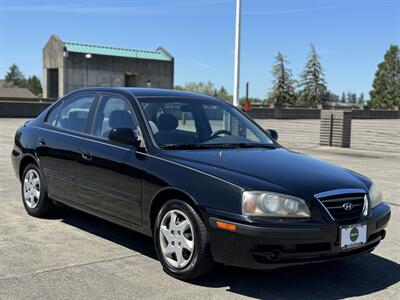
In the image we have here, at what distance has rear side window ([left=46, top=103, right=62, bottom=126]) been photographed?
6.37 metres

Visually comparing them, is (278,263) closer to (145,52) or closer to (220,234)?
(220,234)

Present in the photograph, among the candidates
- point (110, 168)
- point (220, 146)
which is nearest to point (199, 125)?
point (220, 146)

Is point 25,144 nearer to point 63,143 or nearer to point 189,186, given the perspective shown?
point 63,143

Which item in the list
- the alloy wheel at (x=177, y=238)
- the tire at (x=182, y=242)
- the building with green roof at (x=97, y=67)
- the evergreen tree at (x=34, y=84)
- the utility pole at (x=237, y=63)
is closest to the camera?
the tire at (x=182, y=242)

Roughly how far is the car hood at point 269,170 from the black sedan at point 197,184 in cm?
1

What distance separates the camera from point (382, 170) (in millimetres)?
12000

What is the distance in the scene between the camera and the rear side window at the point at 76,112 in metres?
5.83

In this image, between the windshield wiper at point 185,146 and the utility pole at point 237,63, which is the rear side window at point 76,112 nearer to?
the windshield wiper at point 185,146

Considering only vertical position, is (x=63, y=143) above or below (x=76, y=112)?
below

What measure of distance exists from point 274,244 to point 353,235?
68 centimetres

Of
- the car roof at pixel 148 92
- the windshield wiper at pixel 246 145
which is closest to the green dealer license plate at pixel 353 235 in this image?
the windshield wiper at pixel 246 145

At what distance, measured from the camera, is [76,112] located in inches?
238

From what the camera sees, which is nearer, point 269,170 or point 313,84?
point 269,170

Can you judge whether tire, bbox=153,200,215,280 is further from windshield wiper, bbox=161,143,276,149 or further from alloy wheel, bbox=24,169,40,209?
alloy wheel, bbox=24,169,40,209
